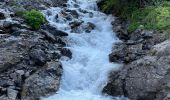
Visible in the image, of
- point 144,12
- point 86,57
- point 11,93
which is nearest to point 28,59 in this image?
point 11,93

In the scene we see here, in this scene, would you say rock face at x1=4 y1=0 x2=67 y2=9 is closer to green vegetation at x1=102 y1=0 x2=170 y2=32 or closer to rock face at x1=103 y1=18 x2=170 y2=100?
green vegetation at x1=102 y1=0 x2=170 y2=32

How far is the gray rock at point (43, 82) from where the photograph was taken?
16438 mm

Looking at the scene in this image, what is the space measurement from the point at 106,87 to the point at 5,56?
4971mm

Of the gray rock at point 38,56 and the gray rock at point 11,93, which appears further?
the gray rock at point 38,56

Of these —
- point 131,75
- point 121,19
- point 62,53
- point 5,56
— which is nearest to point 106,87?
point 131,75

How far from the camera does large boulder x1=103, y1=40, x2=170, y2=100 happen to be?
16.0 meters

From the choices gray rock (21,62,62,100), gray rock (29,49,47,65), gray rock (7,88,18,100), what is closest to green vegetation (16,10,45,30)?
gray rock (29,49,47,65)

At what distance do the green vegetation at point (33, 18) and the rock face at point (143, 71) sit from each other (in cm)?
494

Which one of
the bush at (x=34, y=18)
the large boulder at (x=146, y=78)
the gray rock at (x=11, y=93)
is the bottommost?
the gray rock at (x=11, y=93)

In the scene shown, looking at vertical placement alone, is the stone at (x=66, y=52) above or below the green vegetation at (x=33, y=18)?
below

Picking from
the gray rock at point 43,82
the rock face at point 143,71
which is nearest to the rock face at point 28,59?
the gray rock at point 43,82

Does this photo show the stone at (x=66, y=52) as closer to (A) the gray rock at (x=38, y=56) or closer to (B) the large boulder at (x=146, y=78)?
(A) the gray rock at (x=38, y=56)

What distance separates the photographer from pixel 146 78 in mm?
16406

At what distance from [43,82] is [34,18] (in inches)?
230
